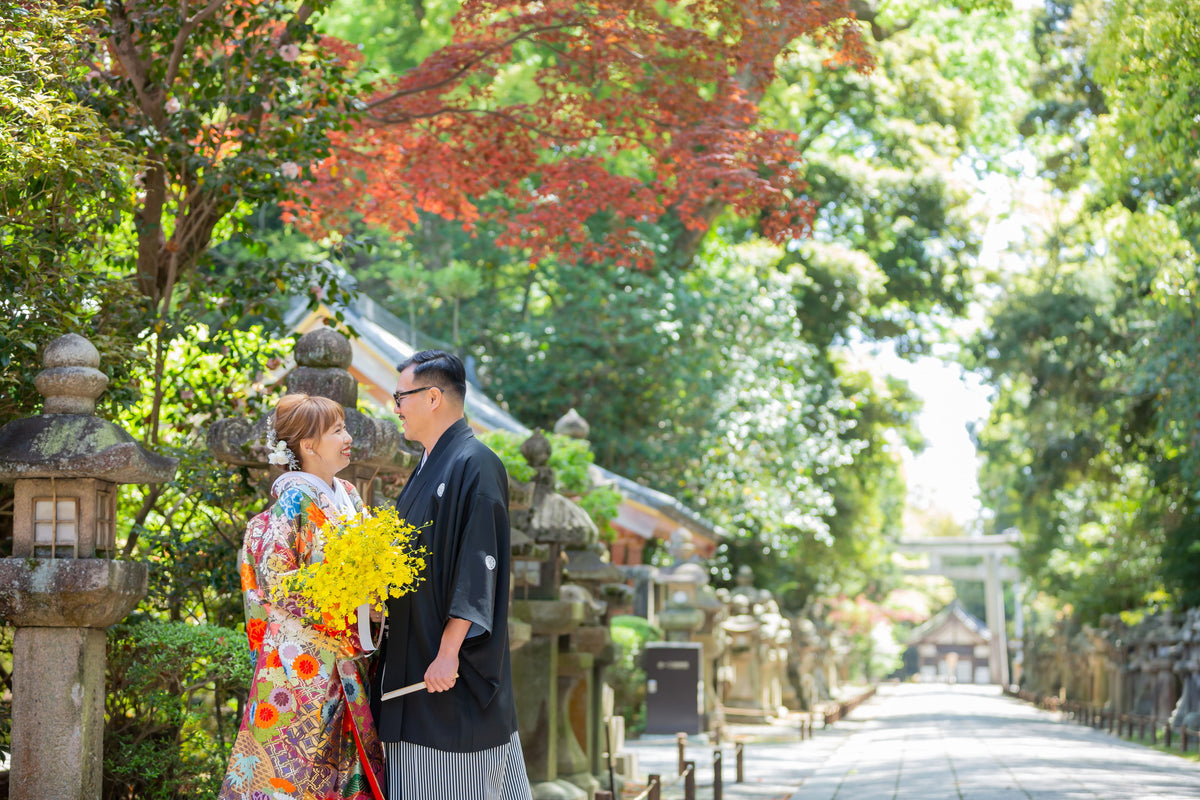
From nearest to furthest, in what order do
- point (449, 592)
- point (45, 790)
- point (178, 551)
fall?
point (449, 592), point (45, 790), point (178, 551)

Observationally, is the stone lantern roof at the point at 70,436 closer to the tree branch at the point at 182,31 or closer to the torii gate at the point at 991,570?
the tree branch at the point at 182,31

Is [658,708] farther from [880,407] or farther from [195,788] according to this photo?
[880,407]

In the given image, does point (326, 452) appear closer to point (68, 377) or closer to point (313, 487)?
point (313, 487)

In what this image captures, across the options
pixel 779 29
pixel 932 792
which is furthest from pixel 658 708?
pixel 779 29

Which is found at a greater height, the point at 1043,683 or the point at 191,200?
the point at 191,200

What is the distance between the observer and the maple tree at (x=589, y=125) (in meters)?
9.44

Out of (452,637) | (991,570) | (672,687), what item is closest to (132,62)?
(452,637)

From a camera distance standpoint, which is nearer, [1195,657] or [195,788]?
[195,788]

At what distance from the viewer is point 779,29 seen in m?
9.80

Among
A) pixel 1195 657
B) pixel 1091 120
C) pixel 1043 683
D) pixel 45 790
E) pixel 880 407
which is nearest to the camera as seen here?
pixel 45 790

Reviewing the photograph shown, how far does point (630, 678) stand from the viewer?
17.2 metres

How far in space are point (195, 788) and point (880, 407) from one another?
23.2 metres

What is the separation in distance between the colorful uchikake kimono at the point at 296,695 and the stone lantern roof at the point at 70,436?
154cm

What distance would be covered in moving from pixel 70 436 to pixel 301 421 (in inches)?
68.8
